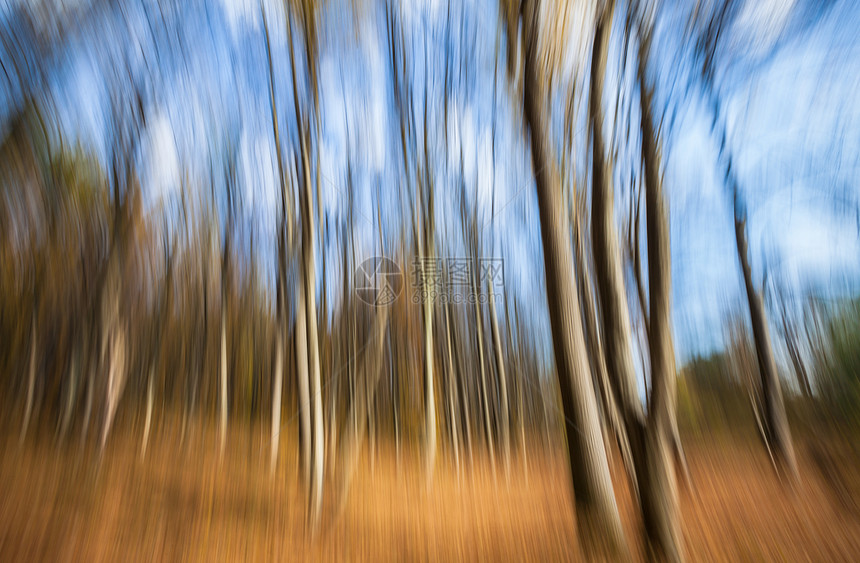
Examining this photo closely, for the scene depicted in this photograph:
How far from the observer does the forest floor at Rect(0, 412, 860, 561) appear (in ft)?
11.0

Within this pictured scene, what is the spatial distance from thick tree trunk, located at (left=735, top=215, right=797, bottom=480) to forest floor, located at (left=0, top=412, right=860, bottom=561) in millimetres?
175

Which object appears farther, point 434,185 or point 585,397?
point 434,185

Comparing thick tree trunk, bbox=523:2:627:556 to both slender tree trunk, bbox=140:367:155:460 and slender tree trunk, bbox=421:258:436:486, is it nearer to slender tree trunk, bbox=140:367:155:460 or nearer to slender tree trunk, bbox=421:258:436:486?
slender tree trunk, bbox=421:258:436:486

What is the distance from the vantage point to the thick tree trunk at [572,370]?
2.57m

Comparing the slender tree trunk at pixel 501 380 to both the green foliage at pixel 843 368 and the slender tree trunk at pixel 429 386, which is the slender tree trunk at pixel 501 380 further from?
the green foliage at pixel 843 368

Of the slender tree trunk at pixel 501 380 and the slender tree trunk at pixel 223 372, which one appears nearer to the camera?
the slender tree trunk at pixel 223 372

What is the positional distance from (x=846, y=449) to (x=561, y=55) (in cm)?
627

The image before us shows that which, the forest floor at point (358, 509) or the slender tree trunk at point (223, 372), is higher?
the slender tree trunk at point (223, 372)

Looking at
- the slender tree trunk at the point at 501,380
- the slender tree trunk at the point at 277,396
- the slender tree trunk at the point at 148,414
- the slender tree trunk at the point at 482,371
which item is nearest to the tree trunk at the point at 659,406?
the slender tree trunk at the point at 482,371

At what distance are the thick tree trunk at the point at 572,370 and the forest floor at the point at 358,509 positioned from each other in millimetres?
282

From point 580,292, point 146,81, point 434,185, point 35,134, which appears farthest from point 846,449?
point 35,134

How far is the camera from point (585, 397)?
2.72 m

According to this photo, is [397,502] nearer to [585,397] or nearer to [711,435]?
[585,397]

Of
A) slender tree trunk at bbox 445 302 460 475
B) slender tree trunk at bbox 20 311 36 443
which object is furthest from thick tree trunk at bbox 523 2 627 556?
slender tree trunk at bbox 20 311 36 443
